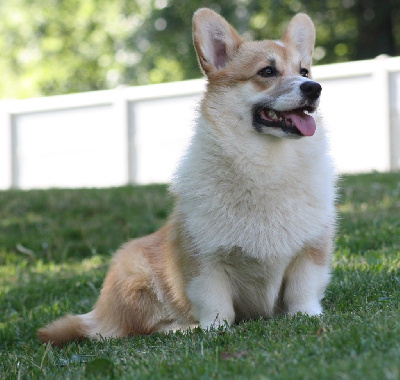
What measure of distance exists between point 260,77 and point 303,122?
40cm

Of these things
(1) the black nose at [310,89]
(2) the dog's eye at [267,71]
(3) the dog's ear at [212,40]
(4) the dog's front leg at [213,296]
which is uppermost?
(3) the dog's ear at [212,40]

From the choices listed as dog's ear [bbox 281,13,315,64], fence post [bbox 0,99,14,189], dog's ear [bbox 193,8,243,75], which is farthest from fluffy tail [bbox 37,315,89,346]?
fence post [bbox 0,99,14,189]

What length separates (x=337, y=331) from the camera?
9.15 ft

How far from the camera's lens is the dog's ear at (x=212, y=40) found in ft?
13.1

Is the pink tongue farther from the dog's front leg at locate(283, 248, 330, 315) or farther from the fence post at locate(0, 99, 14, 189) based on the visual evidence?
the fence post at locate(0, 99, 14, 189)

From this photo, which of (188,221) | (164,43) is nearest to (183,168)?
(188,221)

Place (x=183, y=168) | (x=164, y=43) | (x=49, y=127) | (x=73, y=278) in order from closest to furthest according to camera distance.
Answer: (x=183, y=168), (x=73, y=278), (x=49, y=127), (x=164, y=43)

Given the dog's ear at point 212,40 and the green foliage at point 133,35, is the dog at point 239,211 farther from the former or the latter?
the green foliage at point 133,35

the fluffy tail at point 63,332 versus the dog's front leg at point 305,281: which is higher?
the dog's front leg at point 305,281

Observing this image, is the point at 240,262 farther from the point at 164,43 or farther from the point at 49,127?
the point at 164,43

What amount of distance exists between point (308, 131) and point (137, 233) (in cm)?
380

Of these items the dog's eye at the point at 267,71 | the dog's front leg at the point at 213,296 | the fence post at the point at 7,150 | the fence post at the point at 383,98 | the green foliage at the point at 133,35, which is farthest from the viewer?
the green foliage at the point at 133,35

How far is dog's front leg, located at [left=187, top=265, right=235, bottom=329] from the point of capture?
3545 mm

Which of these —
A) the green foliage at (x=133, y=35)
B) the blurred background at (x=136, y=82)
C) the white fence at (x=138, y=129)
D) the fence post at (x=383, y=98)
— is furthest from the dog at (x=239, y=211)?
the green foliage at (x=133, y=35)
